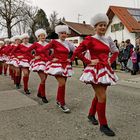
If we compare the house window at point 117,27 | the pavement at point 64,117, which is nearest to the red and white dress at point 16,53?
the pavement at point 64,117

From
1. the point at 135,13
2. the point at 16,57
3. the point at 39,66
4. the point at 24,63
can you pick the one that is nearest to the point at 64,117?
the point at 39,66

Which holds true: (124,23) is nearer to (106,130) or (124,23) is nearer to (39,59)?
(39,59)

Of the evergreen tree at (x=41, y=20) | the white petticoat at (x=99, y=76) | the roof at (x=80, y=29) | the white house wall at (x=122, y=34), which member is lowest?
the white petticoat at (x=99, y=76)

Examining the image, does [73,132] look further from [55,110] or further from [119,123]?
[55,110]

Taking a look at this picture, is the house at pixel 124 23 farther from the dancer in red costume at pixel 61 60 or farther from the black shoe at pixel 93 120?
the black shoe at pixel 93 120

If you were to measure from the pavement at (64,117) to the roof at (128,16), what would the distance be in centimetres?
2358

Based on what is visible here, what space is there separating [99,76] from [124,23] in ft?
92.1

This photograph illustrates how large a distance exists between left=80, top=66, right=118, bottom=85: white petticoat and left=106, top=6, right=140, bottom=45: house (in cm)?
2702

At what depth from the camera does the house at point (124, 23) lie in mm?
32500

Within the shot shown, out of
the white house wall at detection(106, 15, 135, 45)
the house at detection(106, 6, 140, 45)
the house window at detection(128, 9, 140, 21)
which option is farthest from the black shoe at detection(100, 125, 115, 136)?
Result: the house window at detection(128, 9, 140, 21)

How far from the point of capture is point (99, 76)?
5469mm

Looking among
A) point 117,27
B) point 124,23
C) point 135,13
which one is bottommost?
point 117,27

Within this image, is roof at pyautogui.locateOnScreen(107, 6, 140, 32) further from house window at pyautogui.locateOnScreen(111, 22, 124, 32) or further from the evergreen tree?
the evergreen tree

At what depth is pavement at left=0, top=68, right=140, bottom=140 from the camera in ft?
18.1
